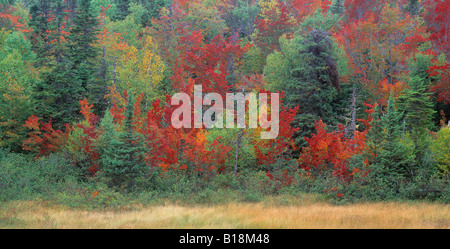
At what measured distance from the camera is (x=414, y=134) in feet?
77.1

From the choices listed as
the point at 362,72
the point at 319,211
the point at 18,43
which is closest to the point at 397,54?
the point at 362,72

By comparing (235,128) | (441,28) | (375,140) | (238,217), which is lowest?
(238,217)

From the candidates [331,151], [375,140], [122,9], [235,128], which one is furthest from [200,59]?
[122,9]

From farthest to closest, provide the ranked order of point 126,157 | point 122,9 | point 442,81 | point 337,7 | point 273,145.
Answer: point 122,9 < point 337,7 < point 442,81 < point 273,145 < point 126,157

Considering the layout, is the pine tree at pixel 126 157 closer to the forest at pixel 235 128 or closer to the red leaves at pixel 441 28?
Result: the forest at pixel 235 128

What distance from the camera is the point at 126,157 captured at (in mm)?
21031

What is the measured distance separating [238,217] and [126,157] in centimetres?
858

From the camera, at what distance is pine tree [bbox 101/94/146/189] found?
20.6m

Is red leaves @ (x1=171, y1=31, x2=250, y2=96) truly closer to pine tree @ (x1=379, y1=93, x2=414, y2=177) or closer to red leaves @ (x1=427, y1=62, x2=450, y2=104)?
red leaves @ (x1=427, y1=62, x2=450, y2=104)

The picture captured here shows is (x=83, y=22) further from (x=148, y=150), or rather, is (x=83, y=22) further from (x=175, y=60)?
(x=148, y=150)

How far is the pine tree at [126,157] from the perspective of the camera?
20.6 metres

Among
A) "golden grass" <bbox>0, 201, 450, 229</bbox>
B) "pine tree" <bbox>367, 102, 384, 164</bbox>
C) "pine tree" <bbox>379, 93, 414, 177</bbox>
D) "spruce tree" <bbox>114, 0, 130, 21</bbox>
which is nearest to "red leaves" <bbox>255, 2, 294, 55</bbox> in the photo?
"spruce tree" <bbox>114, 0, 130, 21</bbox>

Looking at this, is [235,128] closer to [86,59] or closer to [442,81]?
[442,81]

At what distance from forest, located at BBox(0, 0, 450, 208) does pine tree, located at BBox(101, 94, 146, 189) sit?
0.28ft
